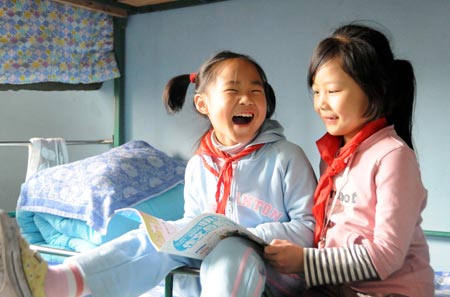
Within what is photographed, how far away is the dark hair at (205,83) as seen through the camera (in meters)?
1.31

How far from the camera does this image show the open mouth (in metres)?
1.26

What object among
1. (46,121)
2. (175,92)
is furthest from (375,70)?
(46,121)

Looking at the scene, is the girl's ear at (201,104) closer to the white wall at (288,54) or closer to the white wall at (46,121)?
the white wall at (288,54)

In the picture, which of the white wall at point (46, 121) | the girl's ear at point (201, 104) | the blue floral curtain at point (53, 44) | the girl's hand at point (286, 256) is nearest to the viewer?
the girl's hand at point (286, 256)

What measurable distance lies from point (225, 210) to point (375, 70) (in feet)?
1.54

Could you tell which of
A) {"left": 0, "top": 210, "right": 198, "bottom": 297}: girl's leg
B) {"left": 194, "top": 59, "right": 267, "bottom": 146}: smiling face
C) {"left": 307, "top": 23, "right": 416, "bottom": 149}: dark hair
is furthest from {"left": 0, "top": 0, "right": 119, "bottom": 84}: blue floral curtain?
{"left": 307, "top": 23, "right": 416, "bottom": 149}: dark hair

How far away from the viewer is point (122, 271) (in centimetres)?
101

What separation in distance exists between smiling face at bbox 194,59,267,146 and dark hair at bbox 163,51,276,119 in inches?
0.8

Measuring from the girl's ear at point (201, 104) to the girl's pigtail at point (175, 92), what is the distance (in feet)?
0.24

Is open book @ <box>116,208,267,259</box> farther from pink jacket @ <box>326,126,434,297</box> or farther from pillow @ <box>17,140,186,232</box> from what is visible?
pillow @ <box>17,140,186,232</box>

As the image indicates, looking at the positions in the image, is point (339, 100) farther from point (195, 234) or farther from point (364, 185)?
point (195, 234)

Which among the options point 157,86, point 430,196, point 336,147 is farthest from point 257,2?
point 336,147

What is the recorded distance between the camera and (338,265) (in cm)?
95

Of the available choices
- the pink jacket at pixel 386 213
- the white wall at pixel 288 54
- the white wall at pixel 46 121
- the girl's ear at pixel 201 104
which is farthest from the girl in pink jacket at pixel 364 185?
the white wall at pixel 46 121
